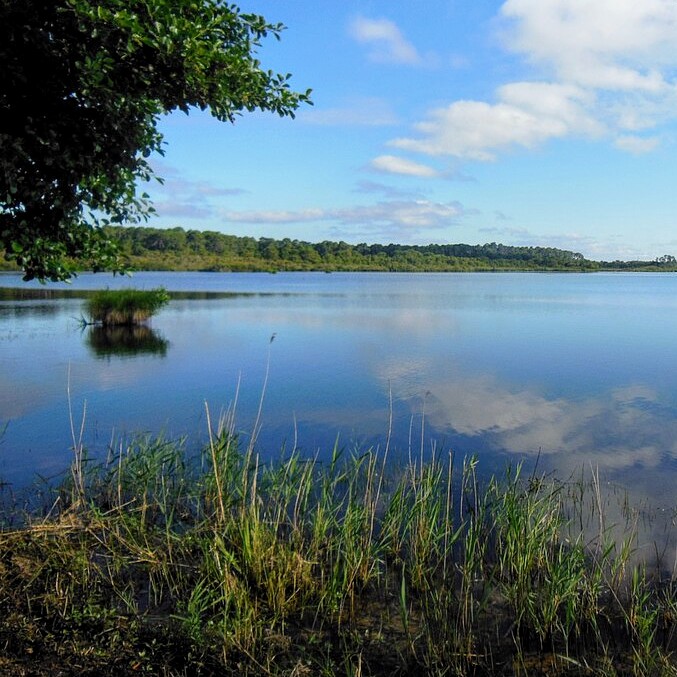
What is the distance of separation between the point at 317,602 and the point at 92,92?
4.37 meters

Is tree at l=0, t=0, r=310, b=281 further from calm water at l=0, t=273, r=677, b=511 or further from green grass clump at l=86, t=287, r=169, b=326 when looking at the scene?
green grass clump at l=86, t=287, r=169, b=326

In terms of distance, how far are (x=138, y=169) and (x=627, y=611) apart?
579 cm

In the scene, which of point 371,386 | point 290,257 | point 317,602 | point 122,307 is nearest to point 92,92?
point 317,602

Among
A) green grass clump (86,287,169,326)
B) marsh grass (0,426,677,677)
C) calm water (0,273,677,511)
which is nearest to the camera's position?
marsh grass (0,426,677,677)

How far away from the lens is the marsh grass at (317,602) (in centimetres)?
393

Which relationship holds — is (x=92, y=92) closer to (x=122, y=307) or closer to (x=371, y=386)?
(x=371, y=386)

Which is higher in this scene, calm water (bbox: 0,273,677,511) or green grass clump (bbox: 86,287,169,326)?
green grass clump (bbox: 86,287,169,326)

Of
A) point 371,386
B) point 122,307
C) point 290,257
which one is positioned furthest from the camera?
point 290,257

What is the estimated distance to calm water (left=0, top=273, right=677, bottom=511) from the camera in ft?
31.9

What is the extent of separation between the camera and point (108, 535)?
5512 millimetres

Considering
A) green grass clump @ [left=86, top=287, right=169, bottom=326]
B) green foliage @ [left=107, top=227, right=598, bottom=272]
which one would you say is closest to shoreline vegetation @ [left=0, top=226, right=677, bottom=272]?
green foliage @ [left=107, top=227, right=598, bottom=272]

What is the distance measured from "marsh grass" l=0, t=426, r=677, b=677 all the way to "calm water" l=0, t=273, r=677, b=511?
2564 millimetres

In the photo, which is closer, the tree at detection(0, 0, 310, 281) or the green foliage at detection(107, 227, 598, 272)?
the tree at detection(0, 0, 310, 281)

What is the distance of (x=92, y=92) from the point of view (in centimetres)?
473
